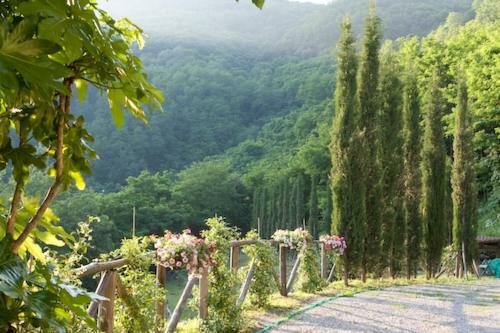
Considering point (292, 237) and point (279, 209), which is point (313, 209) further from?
point (292, 237)

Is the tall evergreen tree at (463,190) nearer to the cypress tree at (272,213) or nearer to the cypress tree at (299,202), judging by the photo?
the cypress tree at (299,202)

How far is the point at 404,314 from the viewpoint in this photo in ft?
23.0

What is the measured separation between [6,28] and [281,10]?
78.9 metres

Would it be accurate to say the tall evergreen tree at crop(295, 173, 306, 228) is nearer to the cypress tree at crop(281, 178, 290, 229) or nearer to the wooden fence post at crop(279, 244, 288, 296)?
the cypress tree at crop(281, 178, 290, 229)

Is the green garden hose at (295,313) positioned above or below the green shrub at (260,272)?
below

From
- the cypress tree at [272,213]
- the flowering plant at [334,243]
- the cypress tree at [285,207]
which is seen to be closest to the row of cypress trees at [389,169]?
the flowering plant at [334,243]

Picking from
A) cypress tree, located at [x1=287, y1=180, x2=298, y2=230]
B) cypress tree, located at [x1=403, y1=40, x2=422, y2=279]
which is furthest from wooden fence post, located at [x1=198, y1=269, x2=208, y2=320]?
cypress tree, located at [x1=287, y1=180, x2=298, y2=230]

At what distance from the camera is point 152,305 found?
397 cm

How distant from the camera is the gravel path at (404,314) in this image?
610 centimetres

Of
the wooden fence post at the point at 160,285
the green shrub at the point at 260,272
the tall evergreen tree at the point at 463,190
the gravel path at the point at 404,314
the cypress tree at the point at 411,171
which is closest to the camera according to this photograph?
the wooden fence post at the point at 160,285

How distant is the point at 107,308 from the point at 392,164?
1060cm

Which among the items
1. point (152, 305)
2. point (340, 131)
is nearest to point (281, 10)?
point (340, 131)

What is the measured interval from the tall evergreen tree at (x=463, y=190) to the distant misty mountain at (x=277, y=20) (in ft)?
130

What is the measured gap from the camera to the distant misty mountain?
6206cm
